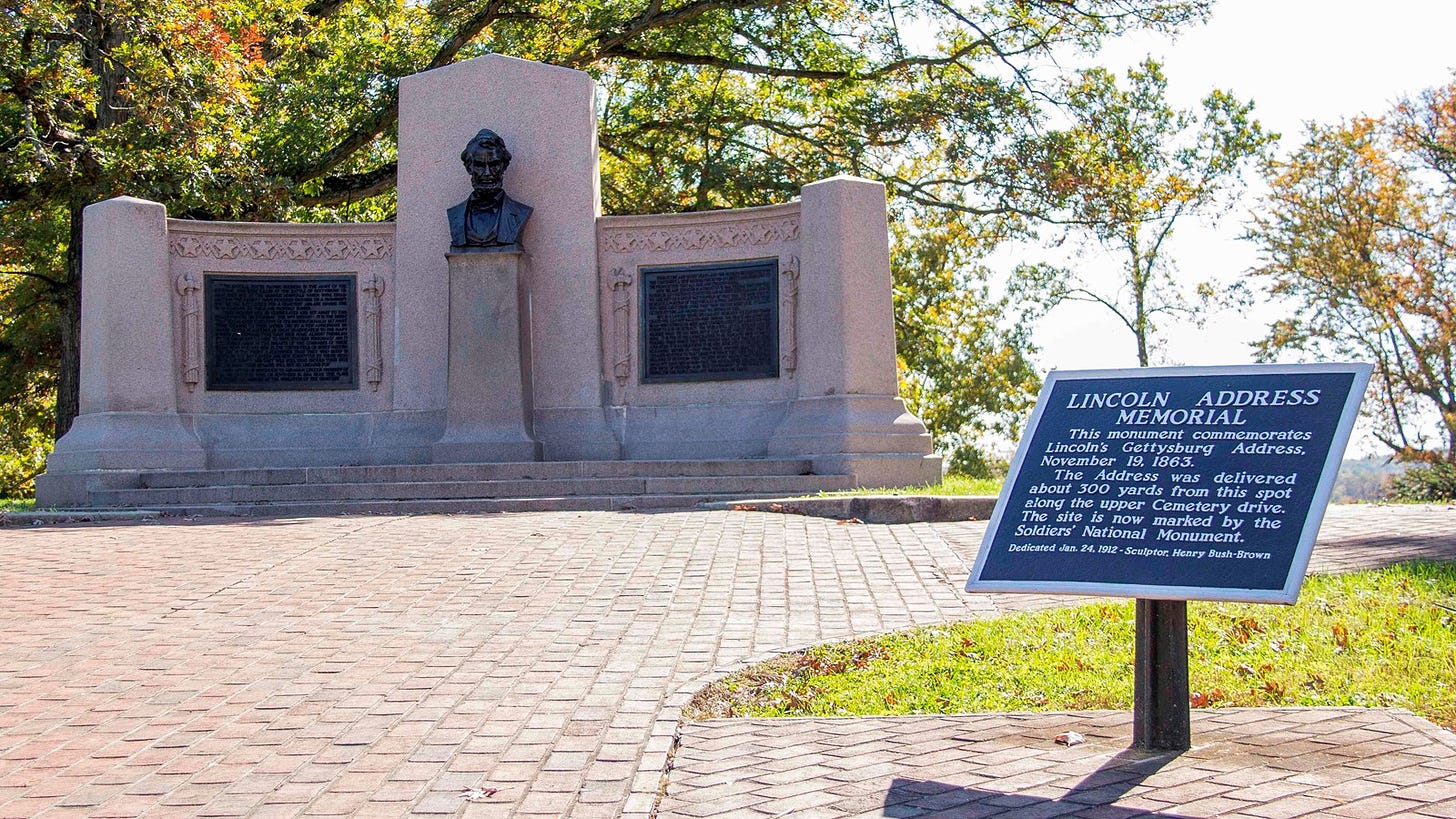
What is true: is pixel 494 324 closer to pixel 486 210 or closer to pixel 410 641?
pixel 486 210

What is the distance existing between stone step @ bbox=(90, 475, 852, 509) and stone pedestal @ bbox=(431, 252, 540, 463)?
1568 mm

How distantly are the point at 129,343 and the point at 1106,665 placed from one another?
1247 cm

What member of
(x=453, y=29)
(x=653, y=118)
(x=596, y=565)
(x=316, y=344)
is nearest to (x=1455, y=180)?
(x=653, y=118)

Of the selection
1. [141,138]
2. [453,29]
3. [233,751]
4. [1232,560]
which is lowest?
[233,751]

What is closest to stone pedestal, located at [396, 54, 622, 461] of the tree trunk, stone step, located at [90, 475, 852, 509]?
stone step, located at [90, 475, 852, 509]

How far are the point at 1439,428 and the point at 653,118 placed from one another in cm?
2298

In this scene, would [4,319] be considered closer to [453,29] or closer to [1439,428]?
[453,29]

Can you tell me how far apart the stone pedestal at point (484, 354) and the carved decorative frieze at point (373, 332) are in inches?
49.0

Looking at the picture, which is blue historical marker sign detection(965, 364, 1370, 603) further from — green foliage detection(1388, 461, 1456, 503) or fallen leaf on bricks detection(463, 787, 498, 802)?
green foliage detection(1388, 461, 1456, 503)

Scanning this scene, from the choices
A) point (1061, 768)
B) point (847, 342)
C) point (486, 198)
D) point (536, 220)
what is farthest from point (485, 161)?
point (1061, 768)

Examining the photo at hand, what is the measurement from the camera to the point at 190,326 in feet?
52.8

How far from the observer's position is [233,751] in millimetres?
5234

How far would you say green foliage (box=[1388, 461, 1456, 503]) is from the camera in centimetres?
2092

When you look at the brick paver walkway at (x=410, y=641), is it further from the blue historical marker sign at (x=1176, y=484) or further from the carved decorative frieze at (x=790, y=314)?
the carved decorative frieze at (x=790, y=314)
